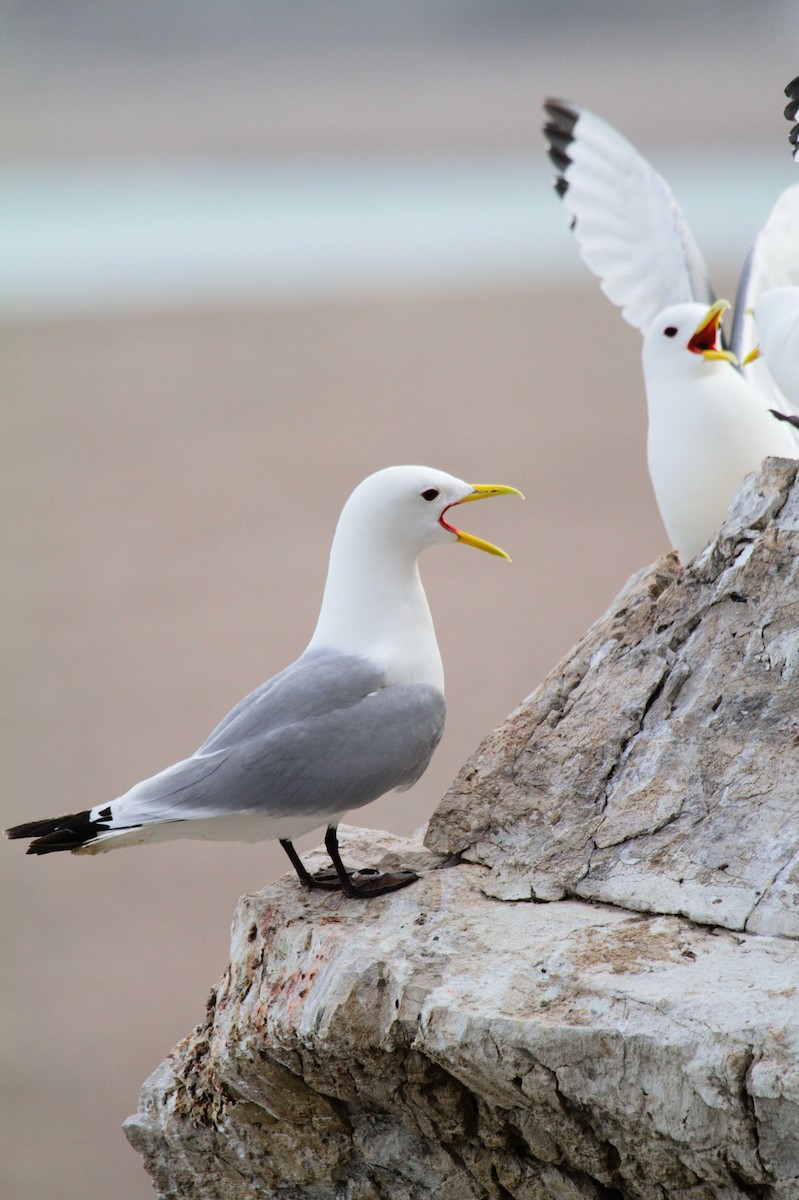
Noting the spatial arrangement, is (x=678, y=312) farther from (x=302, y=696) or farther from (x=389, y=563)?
(x=302, y=696)

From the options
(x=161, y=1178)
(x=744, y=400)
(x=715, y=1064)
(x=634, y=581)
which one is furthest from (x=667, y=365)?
(x=161, y=1178)

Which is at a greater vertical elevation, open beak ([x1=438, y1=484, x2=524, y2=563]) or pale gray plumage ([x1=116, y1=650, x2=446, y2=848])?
open beak ([x1=438, y1=484, x2=524, y2=563])

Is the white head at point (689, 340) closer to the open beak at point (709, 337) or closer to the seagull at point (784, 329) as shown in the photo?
the open beak at point (709, 337)

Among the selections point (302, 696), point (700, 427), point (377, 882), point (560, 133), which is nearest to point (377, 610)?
point (302, 696)

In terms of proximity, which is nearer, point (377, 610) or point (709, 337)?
point (377, 610)

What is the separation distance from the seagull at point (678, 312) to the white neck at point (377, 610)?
2.04 ft

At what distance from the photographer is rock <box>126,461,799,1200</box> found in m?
1.78

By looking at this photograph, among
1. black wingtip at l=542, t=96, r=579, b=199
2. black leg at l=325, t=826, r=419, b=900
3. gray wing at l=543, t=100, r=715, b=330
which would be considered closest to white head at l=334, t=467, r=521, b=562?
black leg at l=325, t=826, r=419, b=900

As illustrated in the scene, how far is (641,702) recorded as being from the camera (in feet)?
7.61

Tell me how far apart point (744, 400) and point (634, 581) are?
1.30 ft

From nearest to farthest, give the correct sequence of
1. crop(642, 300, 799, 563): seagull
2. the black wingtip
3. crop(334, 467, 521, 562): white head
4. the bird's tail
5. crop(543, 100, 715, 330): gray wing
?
the bird's tail
crop(334, 467, 521, 562): white head
crop(642, 300, 799, 563): seagull
crop(543, 100, 715, 330): gray wing
the black wingtip

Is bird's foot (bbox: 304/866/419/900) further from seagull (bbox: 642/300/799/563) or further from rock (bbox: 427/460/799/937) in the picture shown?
seagull (bbox: 642/300/799/563)

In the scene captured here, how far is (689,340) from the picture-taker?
2.57 metres

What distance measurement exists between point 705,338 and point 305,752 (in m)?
1.13
